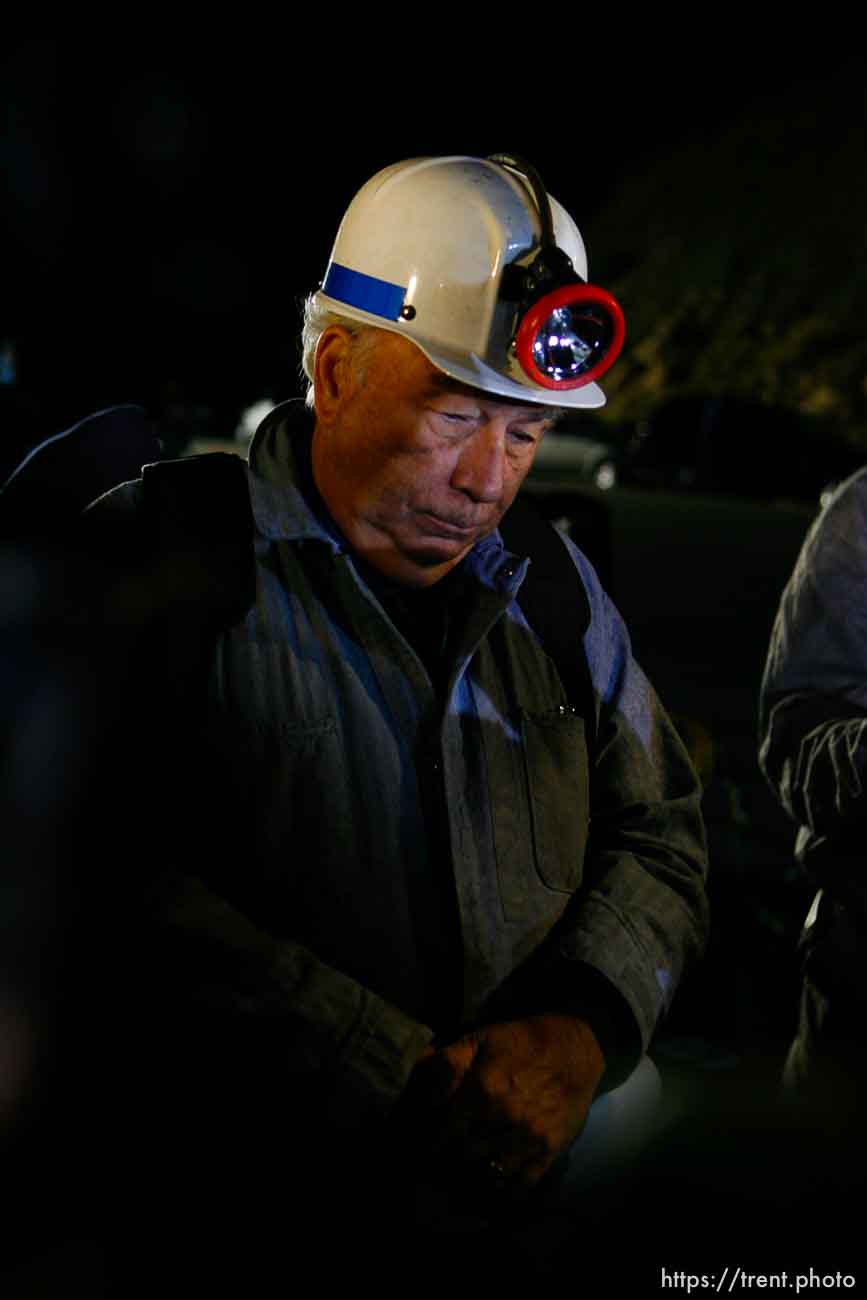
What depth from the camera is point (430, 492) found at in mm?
2170

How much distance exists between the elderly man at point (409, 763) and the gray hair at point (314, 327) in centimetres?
1

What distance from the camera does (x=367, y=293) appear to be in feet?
7.34

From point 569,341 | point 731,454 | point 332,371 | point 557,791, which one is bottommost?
point 731,454

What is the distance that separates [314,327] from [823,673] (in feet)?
3.56

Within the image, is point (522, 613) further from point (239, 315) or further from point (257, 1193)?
point (239, 315)

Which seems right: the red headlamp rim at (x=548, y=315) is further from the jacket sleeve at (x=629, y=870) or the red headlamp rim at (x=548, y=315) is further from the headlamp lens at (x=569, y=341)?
the jacket sleeve at (x=629, y=870)

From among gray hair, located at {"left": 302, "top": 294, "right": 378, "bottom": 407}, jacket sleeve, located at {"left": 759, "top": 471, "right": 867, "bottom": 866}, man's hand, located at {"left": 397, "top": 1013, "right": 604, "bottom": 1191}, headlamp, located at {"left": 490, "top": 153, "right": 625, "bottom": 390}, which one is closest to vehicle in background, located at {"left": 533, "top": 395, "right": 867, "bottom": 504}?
jacket sleeve, located at {"left": 759, "top": 471, "right": 867, "bottom": 866}

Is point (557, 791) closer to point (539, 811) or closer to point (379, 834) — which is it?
point (539, 811)

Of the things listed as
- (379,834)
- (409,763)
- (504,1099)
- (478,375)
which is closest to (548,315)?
(478,375)

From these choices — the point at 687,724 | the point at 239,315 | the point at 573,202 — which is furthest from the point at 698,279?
the point at 687,724

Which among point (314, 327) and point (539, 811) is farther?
point (314, 327)

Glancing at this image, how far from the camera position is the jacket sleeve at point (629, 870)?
6.98ft

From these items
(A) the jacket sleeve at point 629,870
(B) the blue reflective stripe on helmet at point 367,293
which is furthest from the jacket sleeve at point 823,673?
(B) the blue reflective stripe on helmet at point 367,293

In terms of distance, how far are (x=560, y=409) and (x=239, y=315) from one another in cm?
4939
